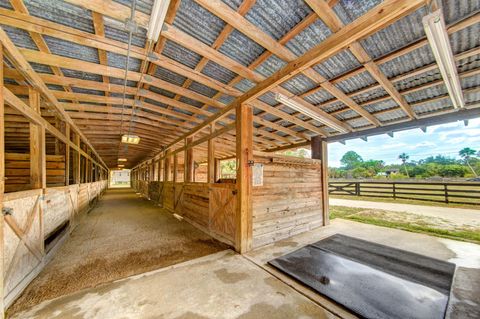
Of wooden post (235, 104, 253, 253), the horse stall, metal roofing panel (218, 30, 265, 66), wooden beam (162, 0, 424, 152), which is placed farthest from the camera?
the horse stall

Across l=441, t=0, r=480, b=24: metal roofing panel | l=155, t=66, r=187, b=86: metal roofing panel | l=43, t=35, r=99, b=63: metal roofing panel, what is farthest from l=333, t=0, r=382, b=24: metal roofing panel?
l=43, t=35, r=99, b=63: metal roofing panel

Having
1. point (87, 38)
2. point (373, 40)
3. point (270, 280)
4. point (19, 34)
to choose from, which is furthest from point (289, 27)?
point (19, 34)

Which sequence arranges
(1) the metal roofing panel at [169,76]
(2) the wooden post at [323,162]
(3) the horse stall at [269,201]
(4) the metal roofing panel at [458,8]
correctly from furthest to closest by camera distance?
(2) the wooden post at [323,162], (3) the horse stall at [269,201], (1) the metal roofing panel at [169,76], (4) the metal roofing panel at [458,8]

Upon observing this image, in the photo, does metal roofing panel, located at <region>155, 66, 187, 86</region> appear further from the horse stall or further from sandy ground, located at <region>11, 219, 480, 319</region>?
sandy ground, located at <region>11, 219, 480, 319</region>

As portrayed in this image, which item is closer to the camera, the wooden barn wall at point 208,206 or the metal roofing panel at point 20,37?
the metal roofing panel at point 20,37

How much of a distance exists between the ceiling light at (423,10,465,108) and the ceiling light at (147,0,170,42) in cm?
Answer: 231

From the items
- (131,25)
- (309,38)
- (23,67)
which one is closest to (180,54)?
(131,25)

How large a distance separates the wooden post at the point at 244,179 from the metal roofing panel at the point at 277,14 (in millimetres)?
1562

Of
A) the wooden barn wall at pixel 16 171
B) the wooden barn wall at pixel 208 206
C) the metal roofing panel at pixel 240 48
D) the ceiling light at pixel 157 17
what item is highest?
the metal roofing panel at pixel 240 48

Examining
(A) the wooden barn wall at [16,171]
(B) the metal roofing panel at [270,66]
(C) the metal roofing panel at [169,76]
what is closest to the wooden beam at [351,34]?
(B) the metal roofing panel at [270,66]

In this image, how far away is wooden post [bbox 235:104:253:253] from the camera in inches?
132

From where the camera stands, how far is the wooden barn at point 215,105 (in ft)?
6.20

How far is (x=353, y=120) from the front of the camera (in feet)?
14.8

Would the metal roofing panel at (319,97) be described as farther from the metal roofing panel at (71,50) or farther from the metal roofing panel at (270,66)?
the metal roofing panel at (71,50)
